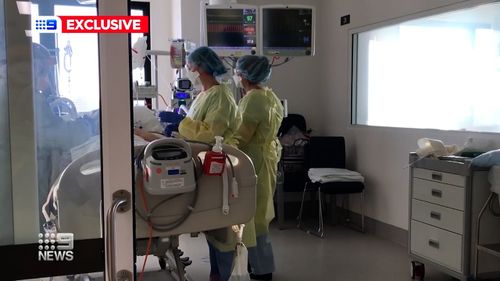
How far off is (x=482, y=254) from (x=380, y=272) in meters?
0.83

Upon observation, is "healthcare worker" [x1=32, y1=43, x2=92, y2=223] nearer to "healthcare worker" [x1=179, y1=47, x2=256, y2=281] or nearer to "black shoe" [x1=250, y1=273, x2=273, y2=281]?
"healthcare worker" [x1=179, y1=47, x2=256, y2=281]

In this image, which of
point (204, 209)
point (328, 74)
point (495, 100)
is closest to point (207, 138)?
point (204, 209)

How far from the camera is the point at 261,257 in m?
3.41

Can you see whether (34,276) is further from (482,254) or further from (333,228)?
(333,228)

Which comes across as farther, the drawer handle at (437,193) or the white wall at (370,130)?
the white wall at (370,130)

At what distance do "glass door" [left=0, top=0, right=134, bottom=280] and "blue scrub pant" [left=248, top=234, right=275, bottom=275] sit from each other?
7.94ft

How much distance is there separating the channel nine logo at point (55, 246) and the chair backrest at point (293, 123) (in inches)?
172

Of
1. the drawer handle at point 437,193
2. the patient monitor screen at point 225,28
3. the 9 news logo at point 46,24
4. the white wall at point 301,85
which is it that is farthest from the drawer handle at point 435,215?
the 9 news logo at point 46,24

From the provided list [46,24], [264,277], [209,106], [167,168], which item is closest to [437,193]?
[264,277]

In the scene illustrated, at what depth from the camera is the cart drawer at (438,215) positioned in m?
3.12

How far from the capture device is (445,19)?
12.8ft

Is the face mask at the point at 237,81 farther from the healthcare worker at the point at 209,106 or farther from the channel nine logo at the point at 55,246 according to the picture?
the channel nine logo at the point at 55,246

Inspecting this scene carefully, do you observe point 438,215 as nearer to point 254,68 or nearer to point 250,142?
point 250,142

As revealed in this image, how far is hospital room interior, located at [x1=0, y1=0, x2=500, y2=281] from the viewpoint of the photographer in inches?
39.6
